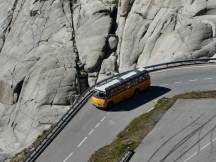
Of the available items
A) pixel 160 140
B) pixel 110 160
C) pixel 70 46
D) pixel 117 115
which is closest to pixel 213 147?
pixel 160 140

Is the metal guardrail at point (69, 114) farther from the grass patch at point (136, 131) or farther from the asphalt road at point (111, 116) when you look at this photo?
the grass patch at point (136, 131)

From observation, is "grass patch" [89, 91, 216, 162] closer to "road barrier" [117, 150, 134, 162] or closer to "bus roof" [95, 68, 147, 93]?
"road barrier" [117, 150, 134, 162]

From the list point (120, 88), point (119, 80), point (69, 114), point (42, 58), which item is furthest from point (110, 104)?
point (42, 58)

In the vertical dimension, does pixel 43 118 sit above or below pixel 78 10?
below

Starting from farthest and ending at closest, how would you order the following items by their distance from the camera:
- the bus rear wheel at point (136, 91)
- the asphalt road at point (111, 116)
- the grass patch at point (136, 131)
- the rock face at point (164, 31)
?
1. the rock face at point (164, 31)
2. the bus rear wheel at point (136, 91)
3. the asphalt road at point (111, 116)
4. the grass patch at point (136, 131)

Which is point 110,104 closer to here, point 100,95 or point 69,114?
point 100,95

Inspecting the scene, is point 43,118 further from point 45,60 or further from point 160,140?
point 160,140

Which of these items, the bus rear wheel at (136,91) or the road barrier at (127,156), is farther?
the bus rear wheel at (136,91)

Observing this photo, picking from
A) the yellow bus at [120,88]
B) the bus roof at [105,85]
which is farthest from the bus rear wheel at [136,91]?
the bus roof at [105,85]
